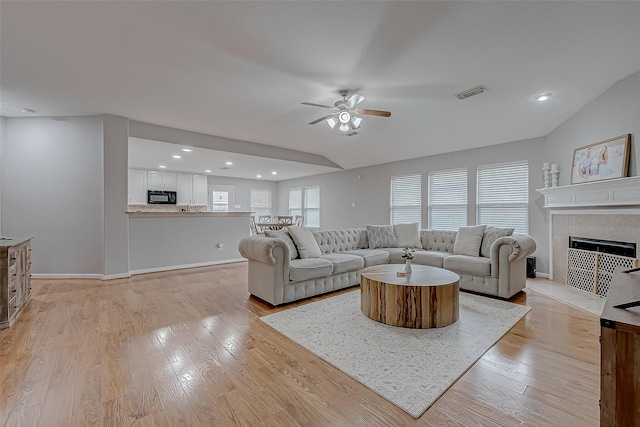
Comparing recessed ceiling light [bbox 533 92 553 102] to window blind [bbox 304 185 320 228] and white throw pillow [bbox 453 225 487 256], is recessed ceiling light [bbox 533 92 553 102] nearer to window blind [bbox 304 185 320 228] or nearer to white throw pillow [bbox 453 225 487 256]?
white throw pillow [bbox 453 225 487 256]

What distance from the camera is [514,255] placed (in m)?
3.40

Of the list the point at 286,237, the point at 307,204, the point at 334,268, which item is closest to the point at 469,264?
the point at 334,268

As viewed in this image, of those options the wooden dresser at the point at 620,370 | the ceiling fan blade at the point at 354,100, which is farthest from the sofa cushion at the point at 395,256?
the wooden dresser at the point at 620,370

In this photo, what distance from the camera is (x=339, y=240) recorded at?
15.4ft

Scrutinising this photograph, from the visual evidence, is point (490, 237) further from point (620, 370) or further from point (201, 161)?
point (201, 161)

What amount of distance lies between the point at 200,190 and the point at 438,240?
24.0 feet

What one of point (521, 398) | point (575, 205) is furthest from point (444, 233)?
point (521, 398)

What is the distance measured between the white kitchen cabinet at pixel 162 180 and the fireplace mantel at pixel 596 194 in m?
8.93

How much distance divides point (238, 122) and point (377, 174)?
394 cm

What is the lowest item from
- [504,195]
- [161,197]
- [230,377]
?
[230,377]

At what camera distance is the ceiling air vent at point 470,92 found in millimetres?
3344

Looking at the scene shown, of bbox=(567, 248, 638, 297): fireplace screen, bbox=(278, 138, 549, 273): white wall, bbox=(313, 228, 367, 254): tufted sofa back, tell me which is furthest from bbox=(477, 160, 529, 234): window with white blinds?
bbox=(313, 228, 367, 254): tufted sofa back

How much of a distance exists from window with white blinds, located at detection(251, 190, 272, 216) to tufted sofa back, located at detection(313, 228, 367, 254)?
6254mm

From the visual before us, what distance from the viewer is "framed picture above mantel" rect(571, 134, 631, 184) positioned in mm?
3258
